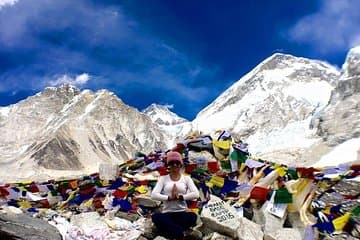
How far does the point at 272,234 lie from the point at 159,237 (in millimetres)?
1988

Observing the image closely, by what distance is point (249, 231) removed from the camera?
317 inches

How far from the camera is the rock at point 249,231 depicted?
7.78 m

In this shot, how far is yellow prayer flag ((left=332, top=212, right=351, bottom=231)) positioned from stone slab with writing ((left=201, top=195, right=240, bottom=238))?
1712 millimetres

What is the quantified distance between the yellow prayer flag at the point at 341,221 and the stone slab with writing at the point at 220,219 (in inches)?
67.4

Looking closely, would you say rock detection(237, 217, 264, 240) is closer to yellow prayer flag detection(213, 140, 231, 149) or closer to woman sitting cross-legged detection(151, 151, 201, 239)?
woman sitting cross-legged detection(151, 151, 201, 239)

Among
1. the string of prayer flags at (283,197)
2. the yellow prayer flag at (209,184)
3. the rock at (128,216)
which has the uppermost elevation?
the yellow prayer flag at (209,184)

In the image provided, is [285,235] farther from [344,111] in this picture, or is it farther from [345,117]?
[344,111]

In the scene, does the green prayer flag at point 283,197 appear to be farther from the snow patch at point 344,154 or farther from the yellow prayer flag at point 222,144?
the snow patch at point 344,154

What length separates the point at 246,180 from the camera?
10.5 m

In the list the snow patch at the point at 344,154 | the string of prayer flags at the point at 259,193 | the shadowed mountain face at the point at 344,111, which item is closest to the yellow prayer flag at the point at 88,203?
the string of prayer flags at the point at 259,193

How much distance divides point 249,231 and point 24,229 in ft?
10.3

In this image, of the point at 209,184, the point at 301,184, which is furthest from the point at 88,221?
the point at 301,184

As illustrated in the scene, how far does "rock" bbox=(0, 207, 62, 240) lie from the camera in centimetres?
678

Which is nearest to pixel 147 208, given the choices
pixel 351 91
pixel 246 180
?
pixel 246 180
